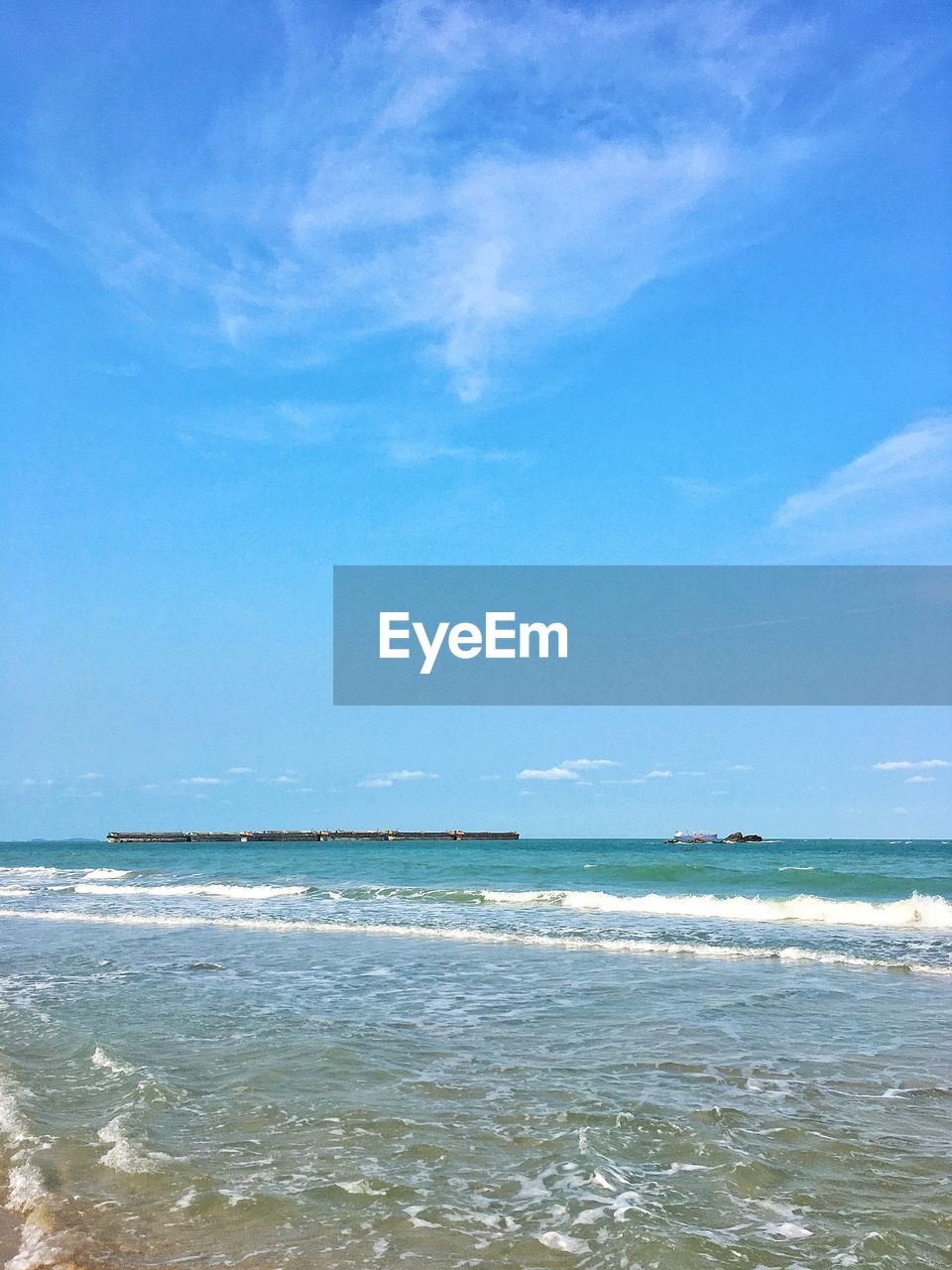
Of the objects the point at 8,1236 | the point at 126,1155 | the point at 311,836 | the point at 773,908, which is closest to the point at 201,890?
the point at 773,908

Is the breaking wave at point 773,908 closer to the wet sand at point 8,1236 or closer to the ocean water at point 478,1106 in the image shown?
the ocean water at point 478,1106

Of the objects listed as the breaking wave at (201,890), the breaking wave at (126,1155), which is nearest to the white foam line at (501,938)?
the breaking wave at (201,890)

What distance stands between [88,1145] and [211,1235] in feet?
6.85

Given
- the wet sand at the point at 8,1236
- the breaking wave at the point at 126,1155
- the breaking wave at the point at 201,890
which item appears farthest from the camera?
the breaking wave at the point at 201,890

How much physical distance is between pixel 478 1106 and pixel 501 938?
1327 cm

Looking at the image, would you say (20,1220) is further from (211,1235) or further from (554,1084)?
(554,1084)

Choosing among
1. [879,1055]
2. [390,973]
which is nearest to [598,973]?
[390,973]

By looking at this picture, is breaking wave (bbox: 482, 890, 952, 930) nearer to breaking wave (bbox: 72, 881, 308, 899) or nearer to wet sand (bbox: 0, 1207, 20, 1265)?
breaking wave (bbox: 72, 881, 308, 899)

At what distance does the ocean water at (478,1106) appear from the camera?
17.9 ft

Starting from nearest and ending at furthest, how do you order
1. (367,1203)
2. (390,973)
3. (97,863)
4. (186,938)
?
(367,1203), (390,973), (186,938), (97,863)

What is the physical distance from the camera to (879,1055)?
9.91 meters

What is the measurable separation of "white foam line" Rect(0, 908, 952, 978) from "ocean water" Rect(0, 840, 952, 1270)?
192 mm

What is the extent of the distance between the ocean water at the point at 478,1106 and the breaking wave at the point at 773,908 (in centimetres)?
717

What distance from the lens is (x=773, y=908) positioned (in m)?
28.3
